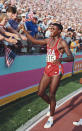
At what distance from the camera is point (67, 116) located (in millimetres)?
4566

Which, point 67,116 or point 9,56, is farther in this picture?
point 67,116

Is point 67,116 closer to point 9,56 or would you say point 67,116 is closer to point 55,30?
point 9,56

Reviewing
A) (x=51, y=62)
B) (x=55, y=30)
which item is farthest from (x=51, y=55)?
(x=55, y=30)

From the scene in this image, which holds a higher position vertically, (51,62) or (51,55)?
(51,55)

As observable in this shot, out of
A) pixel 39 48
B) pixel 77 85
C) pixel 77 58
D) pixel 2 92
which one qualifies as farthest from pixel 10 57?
pixel 77 58

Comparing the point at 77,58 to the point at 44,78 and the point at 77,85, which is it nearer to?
the point at 77,85

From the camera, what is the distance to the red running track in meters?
3.91

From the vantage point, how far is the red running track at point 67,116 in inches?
154

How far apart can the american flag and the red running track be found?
1570mm

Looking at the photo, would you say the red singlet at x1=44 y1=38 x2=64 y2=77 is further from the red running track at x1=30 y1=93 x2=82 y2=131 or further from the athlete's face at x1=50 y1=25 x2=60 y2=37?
the red running track at x1=30 y1=93 x2=82 y2=131

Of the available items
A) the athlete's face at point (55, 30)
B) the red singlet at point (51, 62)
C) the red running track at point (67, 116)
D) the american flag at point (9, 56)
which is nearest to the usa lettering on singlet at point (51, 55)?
the red singlet at point (51, 62)

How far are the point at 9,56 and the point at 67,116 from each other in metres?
2.03

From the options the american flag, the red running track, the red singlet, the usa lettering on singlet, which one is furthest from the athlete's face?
the red running track

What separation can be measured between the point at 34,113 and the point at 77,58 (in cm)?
543
